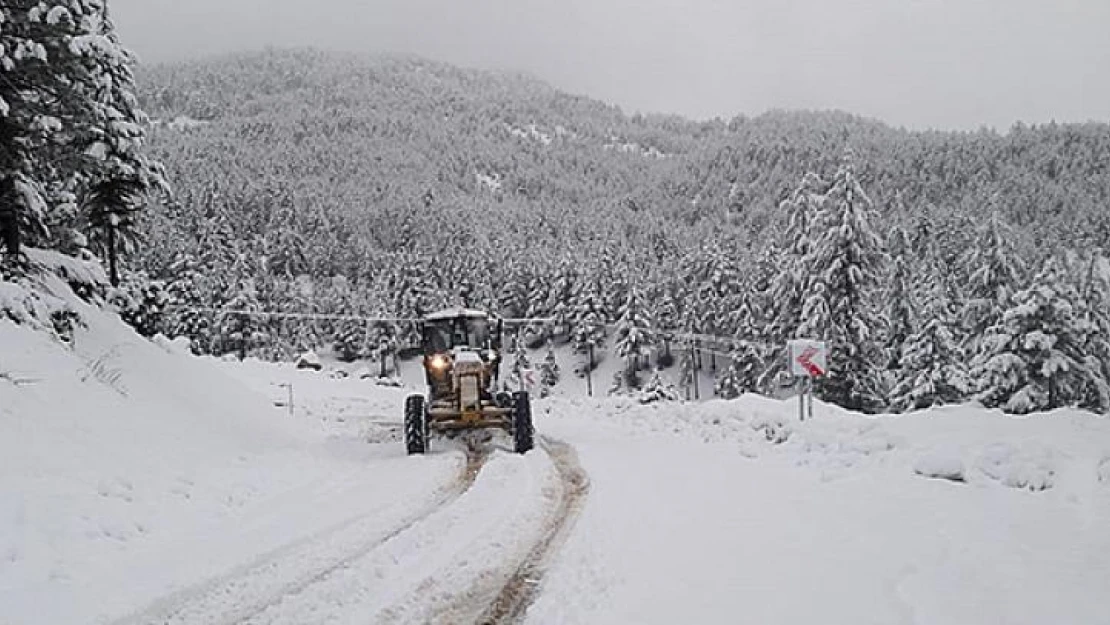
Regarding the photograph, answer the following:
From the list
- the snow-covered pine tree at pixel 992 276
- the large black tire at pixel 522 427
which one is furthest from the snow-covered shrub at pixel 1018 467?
the snow-covered pine tree at pixel 992 276

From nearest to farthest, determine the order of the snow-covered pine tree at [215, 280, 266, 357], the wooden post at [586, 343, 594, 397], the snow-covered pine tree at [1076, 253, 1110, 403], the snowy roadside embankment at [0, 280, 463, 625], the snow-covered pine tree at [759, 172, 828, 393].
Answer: the snowy roadside embankment at [0, 280, 463, 625], the snow-covered pine tree at [1076, 253, 1110, 403], the snow-covered pine tree at [759, 172, 828, 393], the snow-covered pine tree at [215, 280, 266, 357], the wooden post at [586, 343, 594, 397]

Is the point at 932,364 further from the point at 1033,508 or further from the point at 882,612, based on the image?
the point at 882,612

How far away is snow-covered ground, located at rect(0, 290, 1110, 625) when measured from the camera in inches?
255

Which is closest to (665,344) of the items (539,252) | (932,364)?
(539,252)

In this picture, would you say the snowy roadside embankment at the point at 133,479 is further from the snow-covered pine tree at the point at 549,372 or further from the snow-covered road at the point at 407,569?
the snow-covered pine tree at the point at 549,372

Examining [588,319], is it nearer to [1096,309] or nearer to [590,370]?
[590,370]

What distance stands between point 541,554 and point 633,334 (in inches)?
2719

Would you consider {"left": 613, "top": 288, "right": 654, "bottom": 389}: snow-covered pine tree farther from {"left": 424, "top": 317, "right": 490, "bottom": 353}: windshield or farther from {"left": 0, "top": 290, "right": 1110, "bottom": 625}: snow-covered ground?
{"left": 0, "top": 290, "right": 1110, "bottom": 625}: snow-covered ground

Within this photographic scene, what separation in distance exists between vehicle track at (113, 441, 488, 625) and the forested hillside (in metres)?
14.5

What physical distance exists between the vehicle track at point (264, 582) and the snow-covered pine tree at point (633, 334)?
67.2 metres

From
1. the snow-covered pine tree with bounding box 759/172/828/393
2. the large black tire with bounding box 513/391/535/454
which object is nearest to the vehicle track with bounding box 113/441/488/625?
the large black tire with bounding box 513/391/535/454

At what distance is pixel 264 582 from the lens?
734 centimetres

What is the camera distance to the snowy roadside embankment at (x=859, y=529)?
20.2 feet

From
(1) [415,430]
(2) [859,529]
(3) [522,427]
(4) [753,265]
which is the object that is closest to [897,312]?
(3) [522,427]
